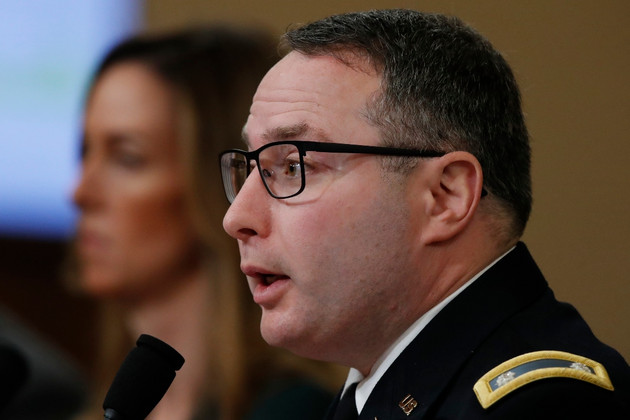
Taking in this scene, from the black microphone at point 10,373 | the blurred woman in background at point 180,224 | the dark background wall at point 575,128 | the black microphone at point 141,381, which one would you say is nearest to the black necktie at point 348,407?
the black microphone at point 141,381

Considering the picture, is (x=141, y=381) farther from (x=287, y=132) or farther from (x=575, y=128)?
(x=575, y=128)

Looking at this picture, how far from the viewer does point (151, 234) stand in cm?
328

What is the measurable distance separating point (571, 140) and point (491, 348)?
6.40ft

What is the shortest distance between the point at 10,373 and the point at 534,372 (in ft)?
3.34

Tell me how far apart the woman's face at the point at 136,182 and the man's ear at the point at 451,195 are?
5.34 feet

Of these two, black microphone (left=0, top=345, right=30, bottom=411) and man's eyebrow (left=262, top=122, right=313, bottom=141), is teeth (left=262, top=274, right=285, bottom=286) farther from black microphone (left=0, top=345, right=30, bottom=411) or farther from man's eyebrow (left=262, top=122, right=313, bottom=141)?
black microphone (left=0, top=345, right=30, bottom=411)

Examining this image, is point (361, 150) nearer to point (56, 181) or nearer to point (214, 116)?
point (214, 116)

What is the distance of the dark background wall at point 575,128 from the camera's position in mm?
3264

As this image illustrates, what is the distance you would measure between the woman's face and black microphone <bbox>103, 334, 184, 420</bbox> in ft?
5.41

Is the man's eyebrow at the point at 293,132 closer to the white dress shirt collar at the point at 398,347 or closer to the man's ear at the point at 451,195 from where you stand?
the man's ear at the point at 451,195

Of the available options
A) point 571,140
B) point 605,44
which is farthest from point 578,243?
point 605,44

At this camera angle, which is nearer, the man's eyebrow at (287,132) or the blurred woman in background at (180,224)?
the man's eyebrow at (287,132)

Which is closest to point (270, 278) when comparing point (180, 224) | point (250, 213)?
point (250, 213)

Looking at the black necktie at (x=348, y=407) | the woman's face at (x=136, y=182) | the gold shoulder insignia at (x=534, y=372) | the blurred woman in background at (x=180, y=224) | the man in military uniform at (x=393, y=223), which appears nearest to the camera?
the gold shoulder insignia at (x=534, y=372)
